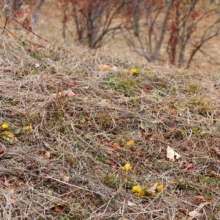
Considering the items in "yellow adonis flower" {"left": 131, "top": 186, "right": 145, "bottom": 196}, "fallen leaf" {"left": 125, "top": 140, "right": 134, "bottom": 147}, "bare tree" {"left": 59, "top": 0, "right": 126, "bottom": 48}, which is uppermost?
"bare tree" {"left": 59, "top": 0, "right": 126, "bottom": 48}

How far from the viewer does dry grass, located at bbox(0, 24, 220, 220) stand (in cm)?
250

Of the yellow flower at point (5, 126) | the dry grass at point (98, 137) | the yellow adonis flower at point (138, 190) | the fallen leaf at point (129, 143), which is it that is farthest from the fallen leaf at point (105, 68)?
the yellow adonis flower at point (138, 190)

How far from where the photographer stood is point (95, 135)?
3018 mm

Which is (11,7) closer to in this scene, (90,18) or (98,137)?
(98,137)

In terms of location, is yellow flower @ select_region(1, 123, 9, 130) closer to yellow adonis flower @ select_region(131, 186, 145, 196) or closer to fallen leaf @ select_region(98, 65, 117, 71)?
yellow adonis flower @ select_region(131, 186, 145, 196)

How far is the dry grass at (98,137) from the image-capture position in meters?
2.50

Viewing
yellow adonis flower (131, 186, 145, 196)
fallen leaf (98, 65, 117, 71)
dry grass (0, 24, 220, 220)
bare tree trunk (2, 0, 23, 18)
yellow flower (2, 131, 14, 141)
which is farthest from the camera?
bare tree trunk (2, 0, 23, 18)

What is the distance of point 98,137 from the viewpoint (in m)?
3.04

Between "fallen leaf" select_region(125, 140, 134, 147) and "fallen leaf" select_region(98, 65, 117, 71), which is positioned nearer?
"fallen leaf" select_region(125, 140, 134, 147)

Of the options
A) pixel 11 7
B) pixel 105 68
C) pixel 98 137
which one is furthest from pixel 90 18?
pixel 98 137

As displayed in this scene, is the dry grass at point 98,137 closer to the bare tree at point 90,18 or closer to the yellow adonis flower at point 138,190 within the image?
the yellow adonis flower at point 138,190

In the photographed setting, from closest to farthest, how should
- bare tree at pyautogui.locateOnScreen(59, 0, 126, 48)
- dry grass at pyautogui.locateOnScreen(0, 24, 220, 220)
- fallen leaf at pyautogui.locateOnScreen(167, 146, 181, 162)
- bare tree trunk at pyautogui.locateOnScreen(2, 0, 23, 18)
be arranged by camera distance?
1. dry grass at pyautogui.locateOnScreen(0, 24, 220, 220)
2. fallen leaf at pyautogui.locateOnScreen(167, 146, 181, 162)
3. bare tree trunk at pyautogui.locateOnScreen(2, 0, 23, 18)
4. bare tree at pyautogui.locateOnScreen(59, 0, 126, 48)

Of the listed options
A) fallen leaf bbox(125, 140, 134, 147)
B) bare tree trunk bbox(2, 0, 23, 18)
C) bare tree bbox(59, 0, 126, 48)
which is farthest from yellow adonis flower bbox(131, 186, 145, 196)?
bare tree bbox(59, 0, 126, 48)

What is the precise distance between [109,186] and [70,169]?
0.27m
